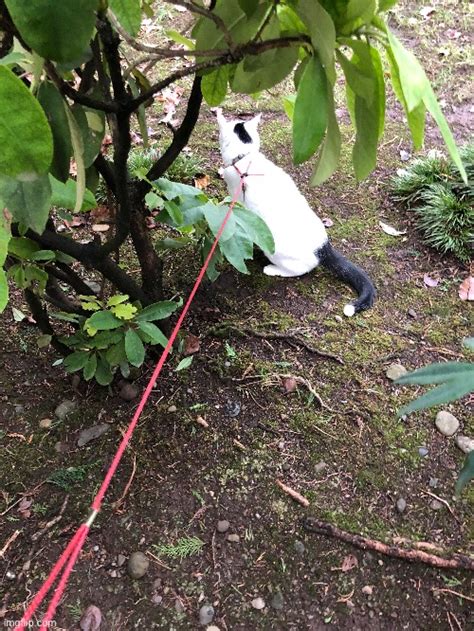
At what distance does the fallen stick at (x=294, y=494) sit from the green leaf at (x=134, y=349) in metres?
0.47

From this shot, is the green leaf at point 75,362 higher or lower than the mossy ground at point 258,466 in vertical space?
higher

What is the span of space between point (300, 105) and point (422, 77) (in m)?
A: 0.19

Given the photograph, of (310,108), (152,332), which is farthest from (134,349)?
(310,108)

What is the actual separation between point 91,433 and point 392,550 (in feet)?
2.53

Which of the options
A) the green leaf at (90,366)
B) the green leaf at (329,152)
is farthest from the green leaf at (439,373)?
the green leaf at (90,366)

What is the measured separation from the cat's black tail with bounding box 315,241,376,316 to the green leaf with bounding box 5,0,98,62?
1.34 meters

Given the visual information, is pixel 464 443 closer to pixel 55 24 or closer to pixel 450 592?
pixel 450 592

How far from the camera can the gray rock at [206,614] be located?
1.13 meters

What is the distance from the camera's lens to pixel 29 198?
23.6 inches

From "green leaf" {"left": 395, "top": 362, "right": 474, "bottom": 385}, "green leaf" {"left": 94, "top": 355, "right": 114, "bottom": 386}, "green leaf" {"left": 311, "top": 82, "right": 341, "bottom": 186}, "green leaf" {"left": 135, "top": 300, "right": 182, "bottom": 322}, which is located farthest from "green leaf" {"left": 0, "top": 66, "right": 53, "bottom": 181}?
"green leaf" {"left": 94, "top": 355, "right": 114, "bottom": 386}

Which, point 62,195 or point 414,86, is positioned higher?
point 414,86

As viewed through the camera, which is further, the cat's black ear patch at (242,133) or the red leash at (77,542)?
the cat's black ear patch at (242,133)

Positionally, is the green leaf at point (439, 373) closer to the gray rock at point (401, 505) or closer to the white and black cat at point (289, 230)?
the gray rock at point (401, 505)

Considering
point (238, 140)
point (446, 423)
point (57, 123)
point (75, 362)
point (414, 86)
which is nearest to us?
point (414, 86)
